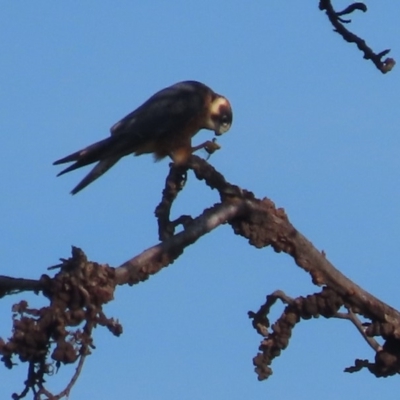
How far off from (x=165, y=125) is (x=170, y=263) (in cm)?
463

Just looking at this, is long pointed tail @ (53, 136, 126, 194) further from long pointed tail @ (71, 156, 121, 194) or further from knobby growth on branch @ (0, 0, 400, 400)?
knobby growth on branch @ (0, 0, 400, 400)

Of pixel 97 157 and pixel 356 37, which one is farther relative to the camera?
pixel 97 157

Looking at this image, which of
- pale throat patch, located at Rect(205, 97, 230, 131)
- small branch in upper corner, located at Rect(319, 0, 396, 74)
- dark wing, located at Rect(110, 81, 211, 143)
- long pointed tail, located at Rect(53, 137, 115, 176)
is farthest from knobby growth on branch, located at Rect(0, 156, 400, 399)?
pale throat patch, located at Rect(205, 97, 230, 131)

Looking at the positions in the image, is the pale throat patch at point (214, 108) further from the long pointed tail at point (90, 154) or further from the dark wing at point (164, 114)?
the long pointed tail at point (90, 154)

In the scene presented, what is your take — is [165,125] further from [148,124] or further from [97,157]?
[97,157]

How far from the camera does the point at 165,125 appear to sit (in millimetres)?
7285

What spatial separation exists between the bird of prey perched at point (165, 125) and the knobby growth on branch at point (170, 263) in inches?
123

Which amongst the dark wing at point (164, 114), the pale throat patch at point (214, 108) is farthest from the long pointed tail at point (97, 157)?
the pale throat patch at point (214, 108)

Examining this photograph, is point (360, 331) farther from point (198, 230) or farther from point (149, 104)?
Answer: point (149, 104)

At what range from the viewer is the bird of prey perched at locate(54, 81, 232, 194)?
21.3 ft

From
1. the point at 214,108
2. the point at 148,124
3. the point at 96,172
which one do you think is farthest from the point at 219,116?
the point at 96,172

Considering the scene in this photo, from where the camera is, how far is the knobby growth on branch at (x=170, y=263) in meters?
2.41

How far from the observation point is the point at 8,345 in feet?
7.87

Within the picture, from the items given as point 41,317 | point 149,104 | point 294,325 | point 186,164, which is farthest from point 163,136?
point 41,317
